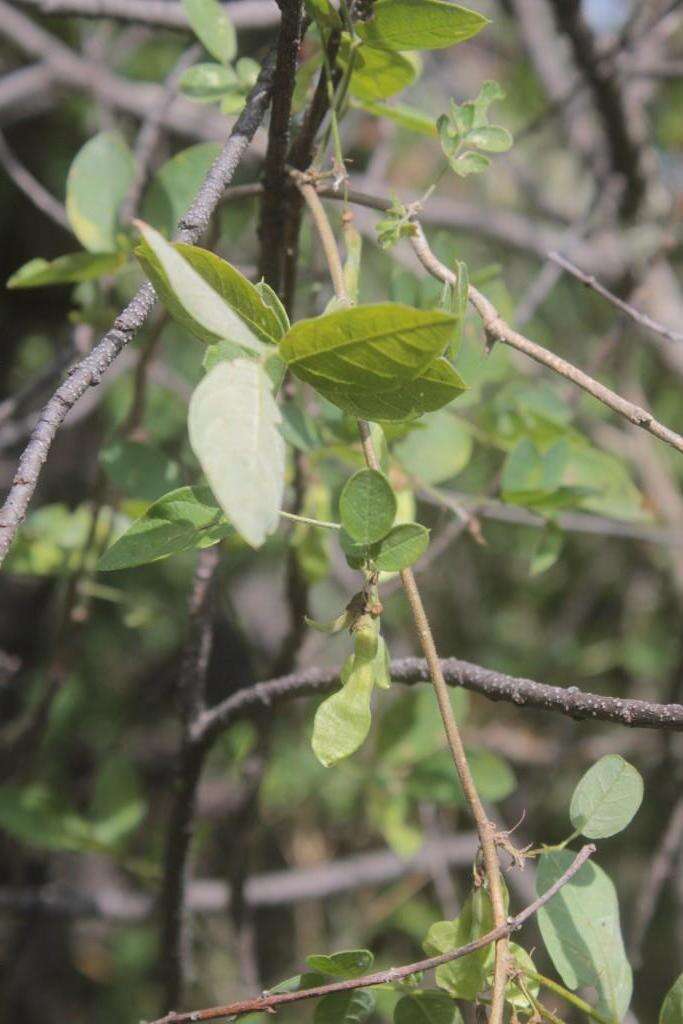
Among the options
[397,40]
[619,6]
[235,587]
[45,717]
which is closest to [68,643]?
[45,717]

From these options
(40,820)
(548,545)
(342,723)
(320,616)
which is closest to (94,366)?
Result: (342,723)

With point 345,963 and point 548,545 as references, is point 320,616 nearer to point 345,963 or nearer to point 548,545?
point 548,545

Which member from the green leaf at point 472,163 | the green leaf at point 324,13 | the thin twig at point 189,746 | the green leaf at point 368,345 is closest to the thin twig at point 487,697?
the thin twig at point 189,746

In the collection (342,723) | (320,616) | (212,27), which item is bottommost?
(342,723)

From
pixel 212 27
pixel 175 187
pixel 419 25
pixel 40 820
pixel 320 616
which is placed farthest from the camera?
pixel 320 616

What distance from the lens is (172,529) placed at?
57 centimetres

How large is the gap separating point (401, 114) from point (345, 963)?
63 cm

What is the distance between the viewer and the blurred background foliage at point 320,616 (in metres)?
1.21

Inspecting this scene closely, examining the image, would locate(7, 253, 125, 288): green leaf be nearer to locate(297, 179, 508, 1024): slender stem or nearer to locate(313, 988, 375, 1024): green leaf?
locate(297, 179, 508, 1024): slender stem

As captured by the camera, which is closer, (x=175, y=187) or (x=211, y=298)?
(x=211, y=298)

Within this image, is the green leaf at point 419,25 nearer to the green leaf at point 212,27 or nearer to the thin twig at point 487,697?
the green leaf at point 212,27

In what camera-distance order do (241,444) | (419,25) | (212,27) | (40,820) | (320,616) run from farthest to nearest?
(320,616)
(40,820)
(212,27)
(419,25)
(241,444)

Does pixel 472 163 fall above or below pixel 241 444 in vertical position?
above

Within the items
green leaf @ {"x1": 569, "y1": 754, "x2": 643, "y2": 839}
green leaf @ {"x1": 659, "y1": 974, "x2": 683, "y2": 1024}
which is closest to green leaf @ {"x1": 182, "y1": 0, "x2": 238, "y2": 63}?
green leaf @ {"x1": 569, "y1": 754, "x2": 643, "y2": 839}
